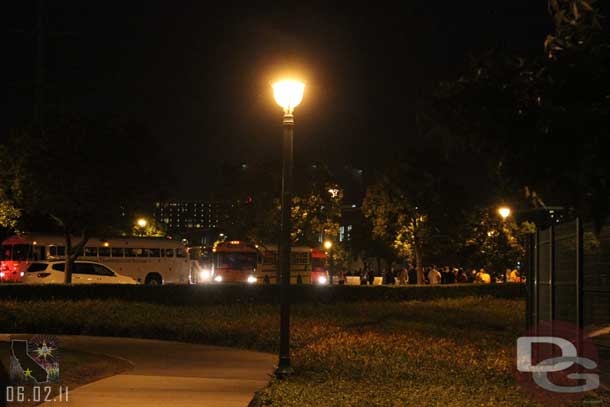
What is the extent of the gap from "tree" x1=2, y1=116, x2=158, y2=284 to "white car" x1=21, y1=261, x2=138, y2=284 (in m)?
1.37

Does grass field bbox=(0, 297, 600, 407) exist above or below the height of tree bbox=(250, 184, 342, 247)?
below

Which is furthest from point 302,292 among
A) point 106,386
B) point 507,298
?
point 106,386

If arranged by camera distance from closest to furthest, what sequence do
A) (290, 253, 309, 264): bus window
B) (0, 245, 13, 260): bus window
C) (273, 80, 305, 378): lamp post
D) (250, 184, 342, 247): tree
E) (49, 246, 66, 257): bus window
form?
1. (273, 80, 305, 378): lamp post
2. (0, 245, 13, 260): bus window
3. (49, 246, 66, 257): bus window
4. (250, 184, 342, 247): tree
5. (290, 253, 309, 264): bus window

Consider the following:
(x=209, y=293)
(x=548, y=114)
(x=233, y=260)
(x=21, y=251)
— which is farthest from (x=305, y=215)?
(x=548, y=114)

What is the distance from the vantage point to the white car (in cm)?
4153

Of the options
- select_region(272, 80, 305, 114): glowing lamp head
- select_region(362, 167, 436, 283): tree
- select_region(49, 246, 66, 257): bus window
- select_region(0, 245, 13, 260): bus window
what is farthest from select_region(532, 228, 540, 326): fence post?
select_region(0, 245, 13, 260): bus window

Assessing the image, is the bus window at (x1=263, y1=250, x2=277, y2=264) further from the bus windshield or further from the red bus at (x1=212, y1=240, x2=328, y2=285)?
the bus windshield

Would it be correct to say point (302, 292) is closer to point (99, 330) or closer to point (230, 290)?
point (230, 290)

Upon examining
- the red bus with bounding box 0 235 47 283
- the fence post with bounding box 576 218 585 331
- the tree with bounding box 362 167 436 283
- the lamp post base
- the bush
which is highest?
the tree with bounding box 362 167 436 283

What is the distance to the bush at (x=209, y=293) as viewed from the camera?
29.0 meters

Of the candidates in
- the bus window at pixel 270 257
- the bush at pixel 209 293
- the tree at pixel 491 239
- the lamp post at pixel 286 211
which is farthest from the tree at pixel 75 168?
the lamp post at pixel 286 211

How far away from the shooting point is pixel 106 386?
12883 millimetres

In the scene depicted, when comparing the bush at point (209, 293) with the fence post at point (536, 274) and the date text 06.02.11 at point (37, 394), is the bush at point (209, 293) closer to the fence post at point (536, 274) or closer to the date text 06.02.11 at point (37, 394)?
the date text 06.02.11 at point (37, 394)

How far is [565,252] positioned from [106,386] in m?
6.60
